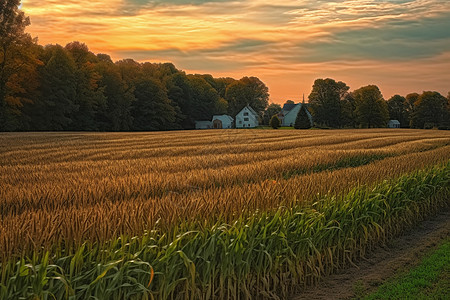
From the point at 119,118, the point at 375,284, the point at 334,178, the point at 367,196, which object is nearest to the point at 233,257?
the point at 375,284

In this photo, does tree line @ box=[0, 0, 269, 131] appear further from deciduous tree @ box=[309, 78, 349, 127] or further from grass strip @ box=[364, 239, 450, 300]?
grass strip @ box=[364, 239, 450, 300]

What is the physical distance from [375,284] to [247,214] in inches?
90.1

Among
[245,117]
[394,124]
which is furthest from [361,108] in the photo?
[245,117]


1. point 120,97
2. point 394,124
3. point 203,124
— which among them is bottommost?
point 203,124

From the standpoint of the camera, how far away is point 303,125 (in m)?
93.0

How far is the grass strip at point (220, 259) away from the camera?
4.32m

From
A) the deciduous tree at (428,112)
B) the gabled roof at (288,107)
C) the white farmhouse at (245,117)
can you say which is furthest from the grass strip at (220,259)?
the gabled roof at (288,107)

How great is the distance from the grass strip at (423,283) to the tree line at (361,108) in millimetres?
96214

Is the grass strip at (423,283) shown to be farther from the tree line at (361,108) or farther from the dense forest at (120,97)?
the tree line at (361,108)

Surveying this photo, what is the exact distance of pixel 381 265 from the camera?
25.7 ft

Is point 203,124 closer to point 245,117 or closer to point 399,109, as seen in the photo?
point 245,117

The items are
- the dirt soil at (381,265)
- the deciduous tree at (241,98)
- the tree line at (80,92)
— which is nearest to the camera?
the dirt soil at (381,265)

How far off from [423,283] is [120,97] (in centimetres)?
8211

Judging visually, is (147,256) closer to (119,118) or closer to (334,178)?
(334,178)
